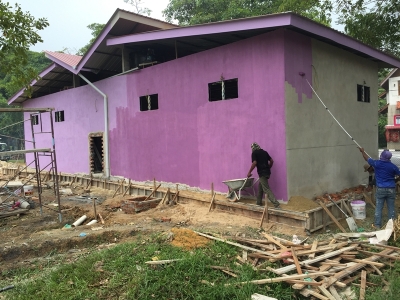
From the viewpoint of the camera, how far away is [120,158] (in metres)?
13.7

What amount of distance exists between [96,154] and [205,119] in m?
7.80

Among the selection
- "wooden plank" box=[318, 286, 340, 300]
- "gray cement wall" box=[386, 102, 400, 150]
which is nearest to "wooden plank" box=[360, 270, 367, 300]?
"wooden plank" box=[318, 286, 340, 300]

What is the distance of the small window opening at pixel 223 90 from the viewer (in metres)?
9.48

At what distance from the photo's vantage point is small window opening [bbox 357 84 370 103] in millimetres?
11484

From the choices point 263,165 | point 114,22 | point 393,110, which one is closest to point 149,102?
point 114,22

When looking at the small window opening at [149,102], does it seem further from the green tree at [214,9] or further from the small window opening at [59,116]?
the green tree at [214,9]

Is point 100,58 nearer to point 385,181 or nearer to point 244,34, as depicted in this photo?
point 244,34

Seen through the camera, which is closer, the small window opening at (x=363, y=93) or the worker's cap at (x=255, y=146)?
the worker's cap at (x=255, y=146)

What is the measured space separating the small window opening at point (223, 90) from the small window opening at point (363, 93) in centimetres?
488

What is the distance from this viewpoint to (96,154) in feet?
52.2

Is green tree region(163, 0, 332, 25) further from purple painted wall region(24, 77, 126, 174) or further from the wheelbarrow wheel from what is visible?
the wheelbarrow wheel

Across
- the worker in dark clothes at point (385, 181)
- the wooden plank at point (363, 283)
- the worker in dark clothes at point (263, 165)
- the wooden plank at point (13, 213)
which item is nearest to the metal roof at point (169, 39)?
the worker in dark clothes at point (263, 165)

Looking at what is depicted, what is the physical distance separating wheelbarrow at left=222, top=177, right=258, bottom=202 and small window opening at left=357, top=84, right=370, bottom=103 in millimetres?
5494

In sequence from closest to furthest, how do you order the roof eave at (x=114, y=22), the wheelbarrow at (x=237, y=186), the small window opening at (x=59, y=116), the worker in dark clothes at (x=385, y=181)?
1. the worker in dark clothes at (x=385, y=181)
2. the wheelbarrow at (x=237, y=186)
3. the roof eave at (x=114, y=22)
4. the small window opening at (x=59, y=116)
